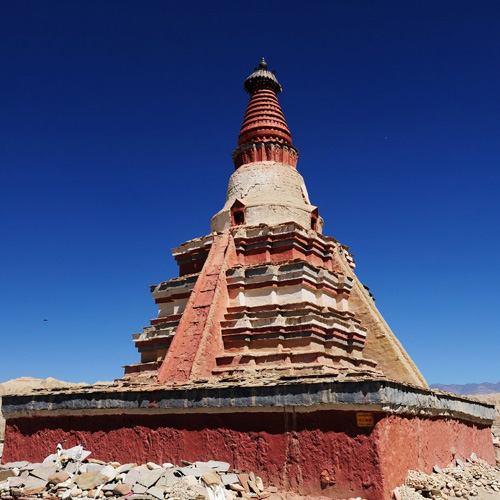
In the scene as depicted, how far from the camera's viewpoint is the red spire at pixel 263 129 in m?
25.2

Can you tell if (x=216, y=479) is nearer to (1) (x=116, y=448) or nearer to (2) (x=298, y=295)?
(1) (x=116, y=448)

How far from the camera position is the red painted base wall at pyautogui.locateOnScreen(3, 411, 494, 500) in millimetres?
10352

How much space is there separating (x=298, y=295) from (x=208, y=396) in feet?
23.6

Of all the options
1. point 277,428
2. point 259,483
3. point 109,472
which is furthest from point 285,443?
point 109,472

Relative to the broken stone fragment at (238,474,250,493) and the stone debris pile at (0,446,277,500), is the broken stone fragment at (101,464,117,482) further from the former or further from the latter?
the broken stone fragment at (238,474,250,493)

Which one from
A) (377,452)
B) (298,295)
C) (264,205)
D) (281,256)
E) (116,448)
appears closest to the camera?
(377,452)

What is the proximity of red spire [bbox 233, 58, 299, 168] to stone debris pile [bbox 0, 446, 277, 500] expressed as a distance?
16671 mm

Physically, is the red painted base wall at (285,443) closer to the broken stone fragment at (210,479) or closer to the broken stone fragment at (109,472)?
the broken stone fragment at (210,479)

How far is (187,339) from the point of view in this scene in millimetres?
17125

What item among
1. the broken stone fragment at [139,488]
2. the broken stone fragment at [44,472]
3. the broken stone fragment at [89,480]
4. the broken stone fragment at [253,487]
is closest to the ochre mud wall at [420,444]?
the broken stone fragment at [253,487]

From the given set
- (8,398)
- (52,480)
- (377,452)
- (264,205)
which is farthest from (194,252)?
(377,452)

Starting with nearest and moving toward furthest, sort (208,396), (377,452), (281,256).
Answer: (377,452), (208,396), (281,256)

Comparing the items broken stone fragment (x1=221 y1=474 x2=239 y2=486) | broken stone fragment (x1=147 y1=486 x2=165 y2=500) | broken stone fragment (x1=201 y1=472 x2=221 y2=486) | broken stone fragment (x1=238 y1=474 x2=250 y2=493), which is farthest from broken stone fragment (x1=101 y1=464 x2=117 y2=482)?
broken stone fragment (x1=238 y1=474 x2=250 y2=493)

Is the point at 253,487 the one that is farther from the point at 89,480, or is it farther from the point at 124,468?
the point at 89,480
